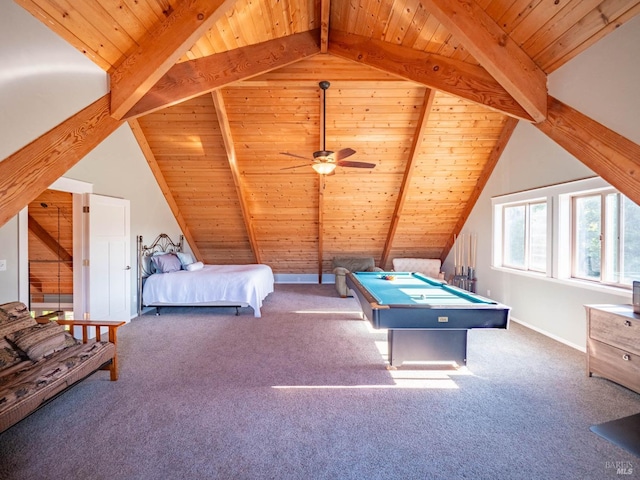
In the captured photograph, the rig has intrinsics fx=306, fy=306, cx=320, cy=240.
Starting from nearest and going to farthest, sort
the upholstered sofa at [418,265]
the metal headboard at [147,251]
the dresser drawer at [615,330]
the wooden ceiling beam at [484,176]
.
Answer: the dresser drawer at [615,330] → the wooden ceiling beam at [484,176] → the metal headboard at [147,251] → the upholstered sofa at [418,265]

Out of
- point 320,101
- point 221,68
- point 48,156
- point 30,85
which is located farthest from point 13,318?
point 320,101

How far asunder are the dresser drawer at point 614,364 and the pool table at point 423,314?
43.0 inches

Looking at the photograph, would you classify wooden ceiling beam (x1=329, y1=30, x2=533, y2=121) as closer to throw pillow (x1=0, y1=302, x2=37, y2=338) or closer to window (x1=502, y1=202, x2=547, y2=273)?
window (x1=502, y1=202, x2=547, y2=273)

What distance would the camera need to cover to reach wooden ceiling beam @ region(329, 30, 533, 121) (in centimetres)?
315

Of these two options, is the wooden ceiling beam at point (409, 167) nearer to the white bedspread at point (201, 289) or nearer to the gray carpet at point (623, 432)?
the white bedspread at point (201, 289)

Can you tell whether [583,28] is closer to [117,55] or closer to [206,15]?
[206,15]

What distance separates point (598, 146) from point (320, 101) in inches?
135

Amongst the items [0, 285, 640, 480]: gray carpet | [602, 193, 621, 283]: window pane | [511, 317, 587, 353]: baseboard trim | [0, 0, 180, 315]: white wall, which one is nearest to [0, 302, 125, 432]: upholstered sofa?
[0, 285, 640, 480]: gray carpet

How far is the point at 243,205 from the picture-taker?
242 inches

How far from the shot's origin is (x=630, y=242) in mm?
3350

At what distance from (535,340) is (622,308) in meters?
1.37

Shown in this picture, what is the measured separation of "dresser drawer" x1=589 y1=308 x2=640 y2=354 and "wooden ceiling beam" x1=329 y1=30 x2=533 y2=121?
1997 millimetres

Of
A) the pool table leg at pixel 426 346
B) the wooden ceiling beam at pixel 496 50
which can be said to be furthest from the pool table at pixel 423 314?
the wooden ceiling beam at pixel 496 50

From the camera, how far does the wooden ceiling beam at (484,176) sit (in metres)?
4.92
